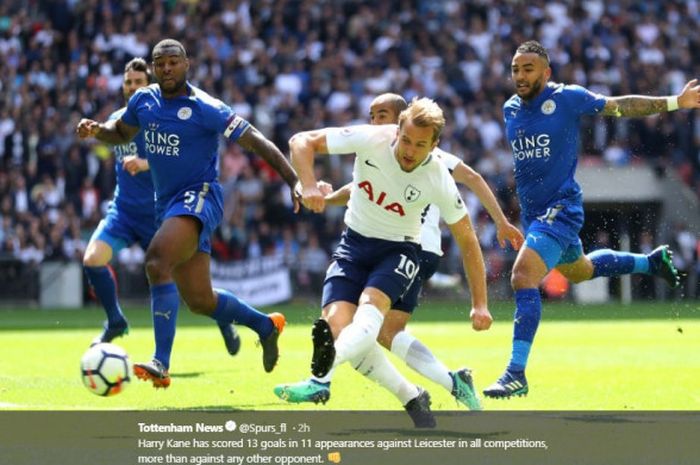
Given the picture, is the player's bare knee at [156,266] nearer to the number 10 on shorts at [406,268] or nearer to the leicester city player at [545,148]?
the number 10 on shorts at [406,268]

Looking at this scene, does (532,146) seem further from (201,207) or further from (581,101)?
(201,207)

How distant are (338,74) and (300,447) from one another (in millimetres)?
21035

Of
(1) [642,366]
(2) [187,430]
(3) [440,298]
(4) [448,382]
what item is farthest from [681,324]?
(2) [187,430]

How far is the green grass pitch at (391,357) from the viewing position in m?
9.46

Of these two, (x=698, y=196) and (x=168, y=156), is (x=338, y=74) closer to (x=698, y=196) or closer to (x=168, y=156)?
(x=698, y=196)

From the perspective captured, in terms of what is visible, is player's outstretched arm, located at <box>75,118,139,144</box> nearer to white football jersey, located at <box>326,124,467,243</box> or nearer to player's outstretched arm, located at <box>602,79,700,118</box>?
white football jersey, located at <box>326,124,467,243</box>

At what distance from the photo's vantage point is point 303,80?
91.4 feet

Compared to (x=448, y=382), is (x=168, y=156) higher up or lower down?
higher up

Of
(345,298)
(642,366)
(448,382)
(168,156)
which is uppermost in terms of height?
(168,156)

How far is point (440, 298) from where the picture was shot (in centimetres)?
2588

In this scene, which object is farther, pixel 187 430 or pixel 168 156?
pixel 168 156

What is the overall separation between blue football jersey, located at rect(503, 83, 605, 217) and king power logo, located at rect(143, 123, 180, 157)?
2460mm

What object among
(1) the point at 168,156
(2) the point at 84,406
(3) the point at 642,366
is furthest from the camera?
(3) the point at 642,366

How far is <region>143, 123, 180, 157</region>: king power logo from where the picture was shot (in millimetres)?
10078
